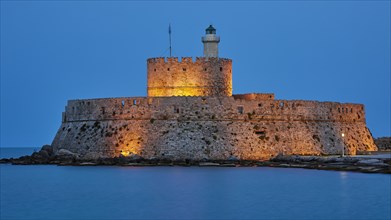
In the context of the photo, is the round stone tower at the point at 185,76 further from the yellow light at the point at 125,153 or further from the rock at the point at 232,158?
the rock at the point at 232,158

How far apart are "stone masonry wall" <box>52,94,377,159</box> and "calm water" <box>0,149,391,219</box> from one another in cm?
219

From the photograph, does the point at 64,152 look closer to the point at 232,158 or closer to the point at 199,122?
the point at 199,122

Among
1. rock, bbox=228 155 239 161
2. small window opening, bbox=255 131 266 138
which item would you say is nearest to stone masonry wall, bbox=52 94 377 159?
small window opening, bbox=255 131 266 138

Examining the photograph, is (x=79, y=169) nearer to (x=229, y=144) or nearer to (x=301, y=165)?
(x=229, y=144)

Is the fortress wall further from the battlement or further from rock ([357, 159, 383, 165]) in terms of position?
rock ([357, 159, 383, 165])

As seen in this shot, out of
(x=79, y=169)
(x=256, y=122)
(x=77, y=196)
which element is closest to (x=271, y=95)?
(x=256, y=122)

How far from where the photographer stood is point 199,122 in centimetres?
4119

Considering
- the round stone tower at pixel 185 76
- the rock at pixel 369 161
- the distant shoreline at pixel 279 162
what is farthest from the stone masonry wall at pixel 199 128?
the rock at pixel 369 161

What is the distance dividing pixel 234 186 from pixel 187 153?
782cm

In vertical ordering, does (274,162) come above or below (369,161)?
above

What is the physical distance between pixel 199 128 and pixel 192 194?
10.5 m

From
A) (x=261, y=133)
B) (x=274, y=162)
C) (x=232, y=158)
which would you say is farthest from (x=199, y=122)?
(x=274, y=162)

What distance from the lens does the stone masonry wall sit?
4056 cm

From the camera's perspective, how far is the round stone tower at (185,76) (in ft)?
145
